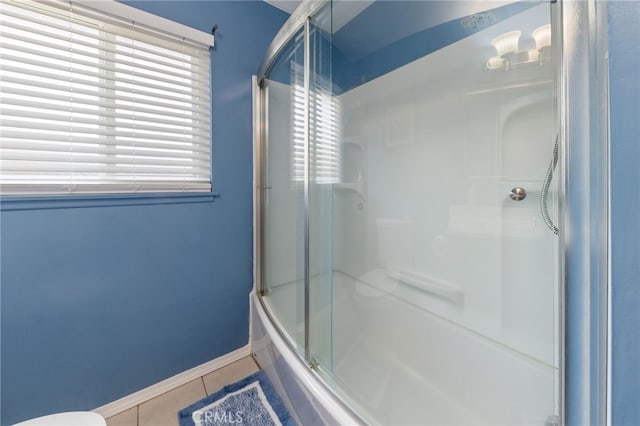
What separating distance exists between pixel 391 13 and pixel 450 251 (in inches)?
52.8

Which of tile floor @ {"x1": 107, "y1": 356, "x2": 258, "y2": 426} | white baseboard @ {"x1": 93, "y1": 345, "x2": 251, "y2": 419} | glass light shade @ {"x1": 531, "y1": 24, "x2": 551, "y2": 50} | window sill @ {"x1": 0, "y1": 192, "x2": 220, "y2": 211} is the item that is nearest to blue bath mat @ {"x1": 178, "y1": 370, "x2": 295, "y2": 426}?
tile floor @ {"x1": 107, "y1": 356, "x2": 258, "y2": 426}

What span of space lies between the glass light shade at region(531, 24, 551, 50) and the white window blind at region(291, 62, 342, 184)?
0.81 metres

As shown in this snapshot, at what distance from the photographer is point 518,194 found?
104 cm

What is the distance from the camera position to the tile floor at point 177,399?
1211 millimetres

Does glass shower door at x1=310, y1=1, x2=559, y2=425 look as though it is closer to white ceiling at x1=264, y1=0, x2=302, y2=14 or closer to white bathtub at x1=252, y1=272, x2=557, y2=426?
white bathtub at x1=252, y1=272, x2=557, y2=426

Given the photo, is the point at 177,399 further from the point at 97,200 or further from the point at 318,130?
the point at 318,130

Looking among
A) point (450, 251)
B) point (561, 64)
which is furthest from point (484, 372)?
point (561, 64)

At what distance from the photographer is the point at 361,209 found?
5.35ft

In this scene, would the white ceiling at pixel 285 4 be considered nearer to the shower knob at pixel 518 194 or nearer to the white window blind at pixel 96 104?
the white window blind at pixel 96 104

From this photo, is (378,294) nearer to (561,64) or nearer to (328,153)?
(328,153)

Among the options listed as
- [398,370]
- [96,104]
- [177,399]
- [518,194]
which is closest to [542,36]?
[518,194]

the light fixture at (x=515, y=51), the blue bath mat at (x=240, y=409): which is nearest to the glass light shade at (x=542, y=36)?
the light fixture at (x=515, y=51)

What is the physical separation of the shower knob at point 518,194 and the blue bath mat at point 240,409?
52.5 inches

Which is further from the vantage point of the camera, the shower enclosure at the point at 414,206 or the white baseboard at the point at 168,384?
the white baseboard at the point at 168,384
